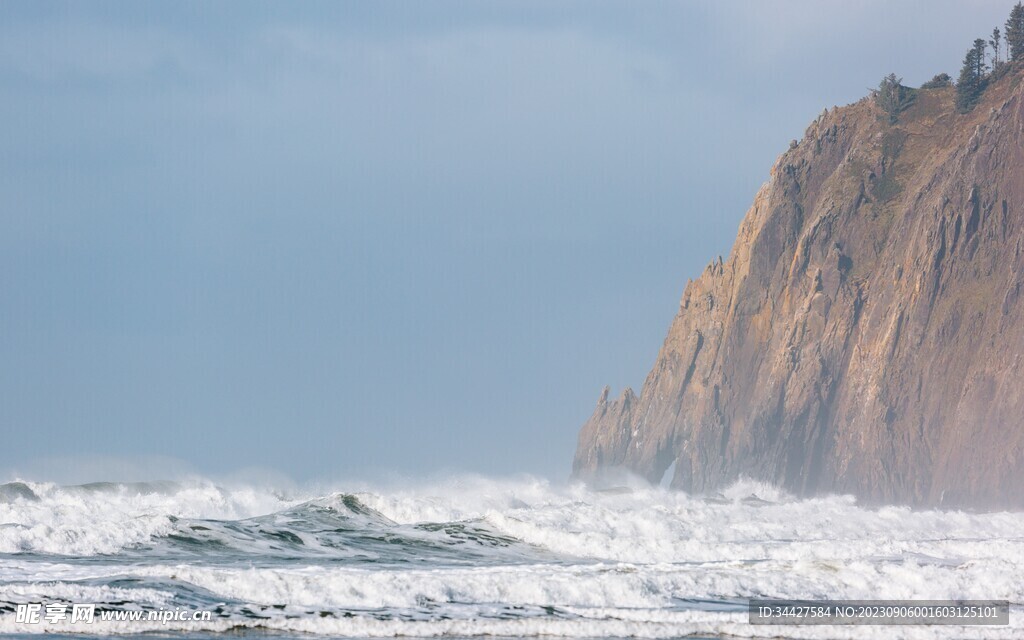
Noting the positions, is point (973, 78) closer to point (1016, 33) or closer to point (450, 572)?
point (1016, 33)

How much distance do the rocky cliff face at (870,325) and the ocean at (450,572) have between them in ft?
145

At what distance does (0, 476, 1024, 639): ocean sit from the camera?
78.5 ft

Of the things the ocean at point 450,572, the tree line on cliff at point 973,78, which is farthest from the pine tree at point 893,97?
the ocean at point 450,572

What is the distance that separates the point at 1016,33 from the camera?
109m

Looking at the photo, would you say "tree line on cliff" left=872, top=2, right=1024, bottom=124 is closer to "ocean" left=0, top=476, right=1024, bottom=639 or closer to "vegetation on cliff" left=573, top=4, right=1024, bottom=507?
"vegetation on cliff" left=573, top=4, right=1024, bottom=507

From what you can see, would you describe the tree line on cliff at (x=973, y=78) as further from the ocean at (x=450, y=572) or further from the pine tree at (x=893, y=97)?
the ocean at (x=450, y=572)

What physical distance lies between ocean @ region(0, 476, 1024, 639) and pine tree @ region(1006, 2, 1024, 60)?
77555 millimetres

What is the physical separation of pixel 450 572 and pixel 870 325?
242ft

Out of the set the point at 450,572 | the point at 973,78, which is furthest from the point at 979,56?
the point at 450,572

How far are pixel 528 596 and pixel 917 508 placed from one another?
65.6 m

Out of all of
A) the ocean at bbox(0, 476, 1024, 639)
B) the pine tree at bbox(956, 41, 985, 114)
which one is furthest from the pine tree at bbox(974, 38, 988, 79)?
the ocean at bbox(0, 476, 1024, 639)

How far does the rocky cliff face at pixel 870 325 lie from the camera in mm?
85000

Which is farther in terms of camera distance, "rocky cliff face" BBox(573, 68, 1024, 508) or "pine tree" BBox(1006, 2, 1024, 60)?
"pine tree" BBox(1006, 2, 1024, 60)

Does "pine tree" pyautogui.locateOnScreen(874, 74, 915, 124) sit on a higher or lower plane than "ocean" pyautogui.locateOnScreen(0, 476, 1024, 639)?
higher
